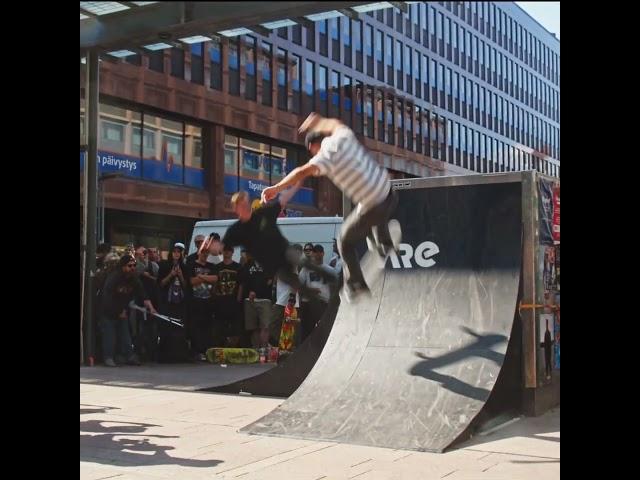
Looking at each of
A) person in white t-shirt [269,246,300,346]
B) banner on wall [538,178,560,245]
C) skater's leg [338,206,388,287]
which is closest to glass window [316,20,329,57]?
skater's leg [338,206,388,287]

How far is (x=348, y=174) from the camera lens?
11.8 feet

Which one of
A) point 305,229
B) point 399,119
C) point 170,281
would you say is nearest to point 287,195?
point 399,119

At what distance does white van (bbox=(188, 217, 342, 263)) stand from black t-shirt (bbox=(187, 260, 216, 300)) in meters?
0.30

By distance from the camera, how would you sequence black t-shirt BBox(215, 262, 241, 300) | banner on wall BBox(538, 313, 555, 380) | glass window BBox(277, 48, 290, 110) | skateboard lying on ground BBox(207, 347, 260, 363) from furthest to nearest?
skateboard lying on ground BBox(207, 347, 260, 363) → banner on wall BBox(538, 313, 555, 380) → black t-shirt BBox(215, 262, 241, 300) → glass window BBox(277, 48, 290, 110)

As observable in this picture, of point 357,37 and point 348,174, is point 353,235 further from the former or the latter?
point 357,37

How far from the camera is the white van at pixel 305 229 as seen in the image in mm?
4164

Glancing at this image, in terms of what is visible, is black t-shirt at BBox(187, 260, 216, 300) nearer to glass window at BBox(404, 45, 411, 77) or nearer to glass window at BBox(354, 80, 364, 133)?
glass window at BBox(354, 80, 364, 133)

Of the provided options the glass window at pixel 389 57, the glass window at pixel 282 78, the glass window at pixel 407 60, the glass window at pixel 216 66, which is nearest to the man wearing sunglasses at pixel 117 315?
the glass window at pixel 216 66

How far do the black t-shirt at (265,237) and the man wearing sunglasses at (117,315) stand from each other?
4641mm

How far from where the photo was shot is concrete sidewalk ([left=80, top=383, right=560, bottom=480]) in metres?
4.74

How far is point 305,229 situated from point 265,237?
1.48 feet

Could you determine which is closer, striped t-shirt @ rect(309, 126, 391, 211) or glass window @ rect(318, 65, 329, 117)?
striped t-shirt @ rect(309, 126, 391, 211)

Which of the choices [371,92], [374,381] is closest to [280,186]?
[371,92]
